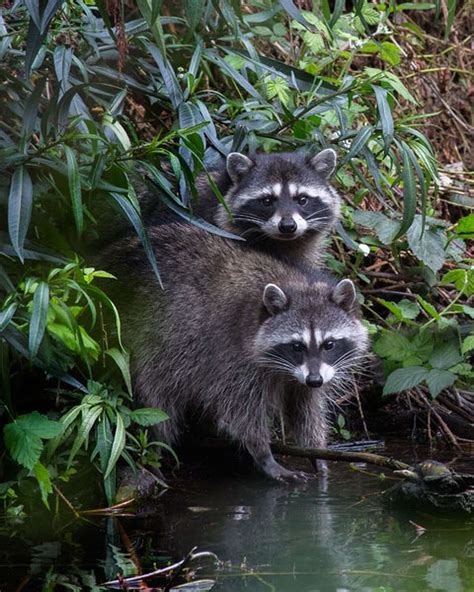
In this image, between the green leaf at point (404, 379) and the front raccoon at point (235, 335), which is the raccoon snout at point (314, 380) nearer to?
the front raccoon at point (235, 335)

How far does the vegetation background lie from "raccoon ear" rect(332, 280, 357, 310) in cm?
33

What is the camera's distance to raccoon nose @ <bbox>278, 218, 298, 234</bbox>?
614 cm

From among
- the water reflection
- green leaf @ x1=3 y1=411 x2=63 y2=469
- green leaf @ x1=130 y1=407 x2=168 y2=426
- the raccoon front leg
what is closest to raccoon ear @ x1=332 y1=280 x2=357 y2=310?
the raccoon front leg

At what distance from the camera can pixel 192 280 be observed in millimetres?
5801

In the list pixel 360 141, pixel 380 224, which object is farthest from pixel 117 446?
pixel 380 224

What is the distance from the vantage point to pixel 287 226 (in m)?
6.14

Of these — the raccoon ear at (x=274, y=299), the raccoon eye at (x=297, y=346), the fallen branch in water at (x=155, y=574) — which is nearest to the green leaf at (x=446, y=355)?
the raccoon eye at (x=297, y=346)

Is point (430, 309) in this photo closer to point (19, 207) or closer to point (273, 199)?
point (273, 199)

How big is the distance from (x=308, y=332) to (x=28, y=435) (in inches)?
65.7

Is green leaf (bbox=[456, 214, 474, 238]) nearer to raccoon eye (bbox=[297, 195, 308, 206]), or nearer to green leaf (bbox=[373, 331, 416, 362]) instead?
green leaf (bbox=[373, 331, 416, 362])

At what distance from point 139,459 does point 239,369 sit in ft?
2.30

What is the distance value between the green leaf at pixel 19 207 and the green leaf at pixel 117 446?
85 centimetres

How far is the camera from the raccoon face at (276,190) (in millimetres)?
6266

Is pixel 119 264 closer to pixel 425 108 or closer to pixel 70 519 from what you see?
pixel 70 519
